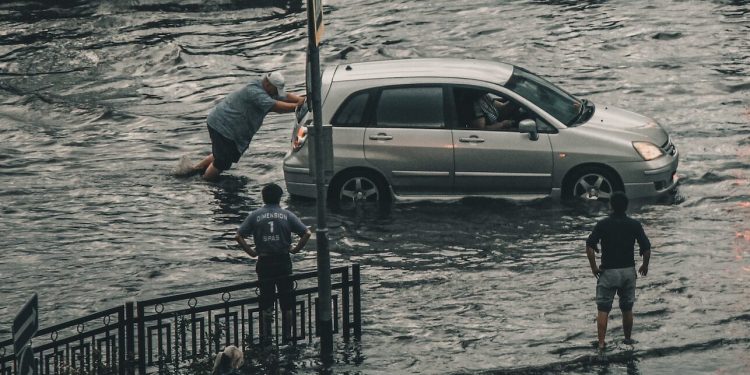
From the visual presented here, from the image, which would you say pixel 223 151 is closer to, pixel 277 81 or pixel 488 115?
pixel 277 81

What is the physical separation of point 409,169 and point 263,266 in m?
4.44

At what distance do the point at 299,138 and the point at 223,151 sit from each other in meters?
1.78

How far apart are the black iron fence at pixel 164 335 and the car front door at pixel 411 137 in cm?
379

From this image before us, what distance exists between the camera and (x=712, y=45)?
86.4 ft

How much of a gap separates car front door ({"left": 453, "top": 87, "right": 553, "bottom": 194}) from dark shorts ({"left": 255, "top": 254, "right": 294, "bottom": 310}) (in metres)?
4.41

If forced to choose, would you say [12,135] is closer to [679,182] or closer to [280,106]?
A: [280,106]

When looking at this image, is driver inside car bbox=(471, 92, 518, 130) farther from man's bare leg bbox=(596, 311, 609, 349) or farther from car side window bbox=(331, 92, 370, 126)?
man's bare leg bbox=(596, 311, 609, 349)

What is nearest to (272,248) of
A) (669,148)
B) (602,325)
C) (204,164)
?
(602,325)

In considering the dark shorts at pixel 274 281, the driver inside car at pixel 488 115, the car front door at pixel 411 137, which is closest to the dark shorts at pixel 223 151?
the car front door at pixel 411 137

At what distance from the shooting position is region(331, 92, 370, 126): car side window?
56.9ft

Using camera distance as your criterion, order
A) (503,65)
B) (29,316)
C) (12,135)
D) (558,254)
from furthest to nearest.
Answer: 1. (12,135)
2. (503,65)
3. (558,254)
4. (29,316)

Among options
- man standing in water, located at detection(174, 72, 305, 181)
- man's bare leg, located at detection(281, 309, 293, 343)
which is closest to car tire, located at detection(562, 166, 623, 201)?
man standing in water, located at detection(174, 72, 305, 181)

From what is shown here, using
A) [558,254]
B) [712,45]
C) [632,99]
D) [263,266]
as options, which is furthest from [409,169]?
[712,45]

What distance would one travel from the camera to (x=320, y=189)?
12352 mm
